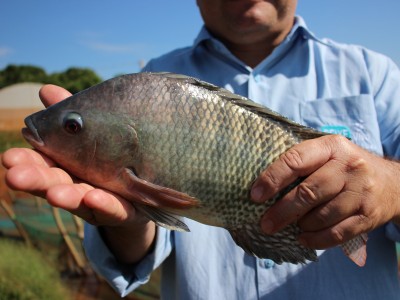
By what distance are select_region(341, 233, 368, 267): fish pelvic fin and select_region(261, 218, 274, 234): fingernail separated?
1.12 feet

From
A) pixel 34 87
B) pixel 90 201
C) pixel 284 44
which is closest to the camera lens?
pixel 90 201

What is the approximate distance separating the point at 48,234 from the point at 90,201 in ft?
21.4

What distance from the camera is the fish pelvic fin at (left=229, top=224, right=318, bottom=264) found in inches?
63.6

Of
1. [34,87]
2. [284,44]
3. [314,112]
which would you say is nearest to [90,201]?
[314,112]

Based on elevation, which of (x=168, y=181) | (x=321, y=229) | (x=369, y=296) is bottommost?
(x=369, y=296)

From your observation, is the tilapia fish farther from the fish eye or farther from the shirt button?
the shirt button

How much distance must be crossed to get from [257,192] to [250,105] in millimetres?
320

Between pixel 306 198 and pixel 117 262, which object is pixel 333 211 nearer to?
pixel 306 198

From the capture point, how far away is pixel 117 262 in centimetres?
219

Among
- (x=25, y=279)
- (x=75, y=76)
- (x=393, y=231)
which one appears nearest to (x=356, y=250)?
(x=393, y=231)

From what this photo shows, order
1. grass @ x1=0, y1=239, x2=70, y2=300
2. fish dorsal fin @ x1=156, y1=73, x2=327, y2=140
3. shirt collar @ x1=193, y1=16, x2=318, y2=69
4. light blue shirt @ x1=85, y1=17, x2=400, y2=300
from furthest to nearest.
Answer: grass @ x1=0, y1=239, x2=70, y2=300 < shirt collar @ x1=193, y1=16, x2=318, y2=69 < light blue shirt @ x1=85, y1=17, x2=400, y2=300 < fish dorsal fin @ x1=156, y1=73, x2=327, y2=140

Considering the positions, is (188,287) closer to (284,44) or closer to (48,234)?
(284,44)

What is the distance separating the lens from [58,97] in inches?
66.7

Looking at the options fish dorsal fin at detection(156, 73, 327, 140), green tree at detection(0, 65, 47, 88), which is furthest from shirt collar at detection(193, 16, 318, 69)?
green tree at detection(0, 65, 47, 88)
